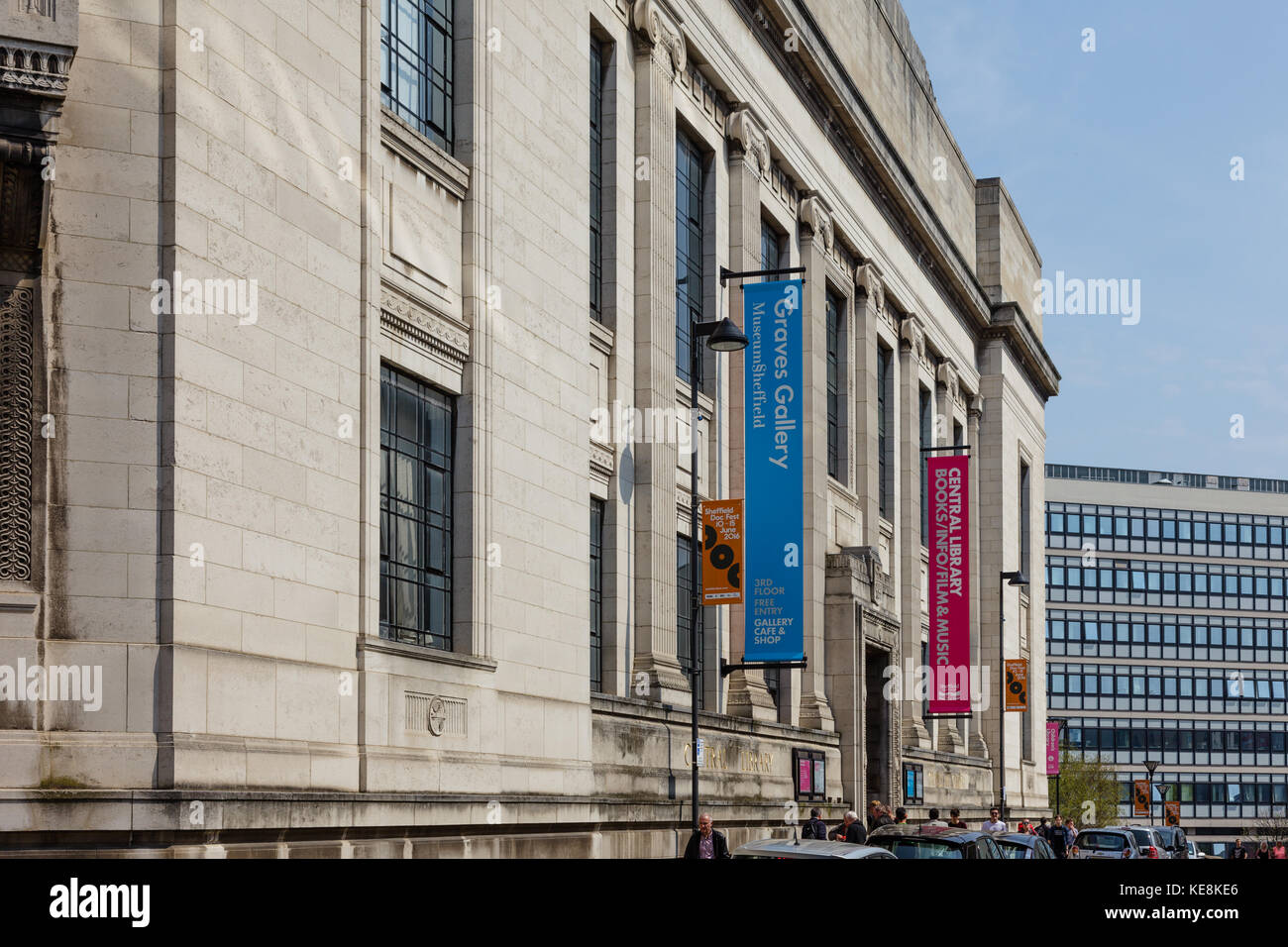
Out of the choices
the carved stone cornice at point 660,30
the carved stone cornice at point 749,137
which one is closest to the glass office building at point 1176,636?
the carved stone cornice at point 749,137

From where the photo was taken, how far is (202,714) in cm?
1655

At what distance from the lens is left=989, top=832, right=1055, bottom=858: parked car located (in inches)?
927

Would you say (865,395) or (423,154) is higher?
(865,395)

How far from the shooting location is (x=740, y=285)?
35594 millimetres

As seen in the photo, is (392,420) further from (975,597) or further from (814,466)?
(975,597)

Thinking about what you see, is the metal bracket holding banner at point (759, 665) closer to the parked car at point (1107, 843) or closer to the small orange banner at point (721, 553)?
the small orange banner at point (721, 553)

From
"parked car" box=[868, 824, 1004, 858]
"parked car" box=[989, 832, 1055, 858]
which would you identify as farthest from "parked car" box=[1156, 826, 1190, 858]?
"parked car" box=[868, 824, 1004, 858]

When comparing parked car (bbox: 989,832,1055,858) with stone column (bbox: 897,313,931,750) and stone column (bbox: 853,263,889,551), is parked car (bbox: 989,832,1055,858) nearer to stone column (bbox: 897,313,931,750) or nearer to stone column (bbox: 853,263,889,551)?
stone column (bbox: 853,263,889,551)

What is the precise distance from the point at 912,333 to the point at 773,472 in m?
19.4

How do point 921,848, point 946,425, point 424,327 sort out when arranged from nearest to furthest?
point 921,848 → point 424,327 → point 946,425

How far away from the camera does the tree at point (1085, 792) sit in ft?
315

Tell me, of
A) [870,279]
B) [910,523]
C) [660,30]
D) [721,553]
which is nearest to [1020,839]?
→ [721,553]
